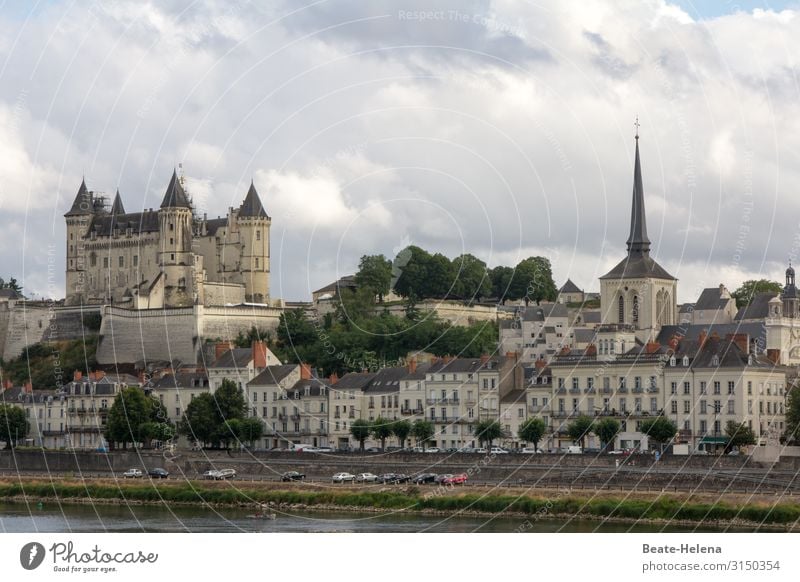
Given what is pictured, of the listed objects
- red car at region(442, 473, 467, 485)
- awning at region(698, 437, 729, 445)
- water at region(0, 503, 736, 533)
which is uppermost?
awning at region(698, 437, 729, 445)

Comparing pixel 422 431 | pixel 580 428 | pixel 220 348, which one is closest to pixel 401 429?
pixel 422 431

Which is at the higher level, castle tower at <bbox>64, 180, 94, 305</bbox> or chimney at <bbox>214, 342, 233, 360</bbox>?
castle tower at <bbox>64, 180, 94, 305</bbox>

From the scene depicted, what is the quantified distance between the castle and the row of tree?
7.30 meters

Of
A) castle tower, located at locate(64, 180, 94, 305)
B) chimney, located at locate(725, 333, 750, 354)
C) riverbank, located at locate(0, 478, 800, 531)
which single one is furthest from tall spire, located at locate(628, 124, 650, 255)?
castle tower, located at locate(64, 180, 94, 305)

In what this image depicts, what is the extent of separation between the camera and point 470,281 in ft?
407

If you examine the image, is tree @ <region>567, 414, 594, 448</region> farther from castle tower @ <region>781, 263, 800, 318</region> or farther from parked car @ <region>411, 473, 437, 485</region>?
castle tower @ <region>781, 263, 800, 318</region>

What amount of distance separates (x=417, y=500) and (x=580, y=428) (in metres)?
13.8

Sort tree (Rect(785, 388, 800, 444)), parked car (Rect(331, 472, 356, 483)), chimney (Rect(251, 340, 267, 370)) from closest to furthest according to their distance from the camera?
parked car (Rect(331, 472, 356, 483)) < tree (Rect(785, 388, 800, 444)) < chimney (Rect(251, 340, 267, 370))

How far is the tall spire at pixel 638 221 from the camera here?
305ft

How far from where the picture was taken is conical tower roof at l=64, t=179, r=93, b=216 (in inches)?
5187

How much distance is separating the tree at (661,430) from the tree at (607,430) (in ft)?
4.13

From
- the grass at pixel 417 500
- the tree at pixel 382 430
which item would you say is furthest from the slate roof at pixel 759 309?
the grass at pixel 417 500
